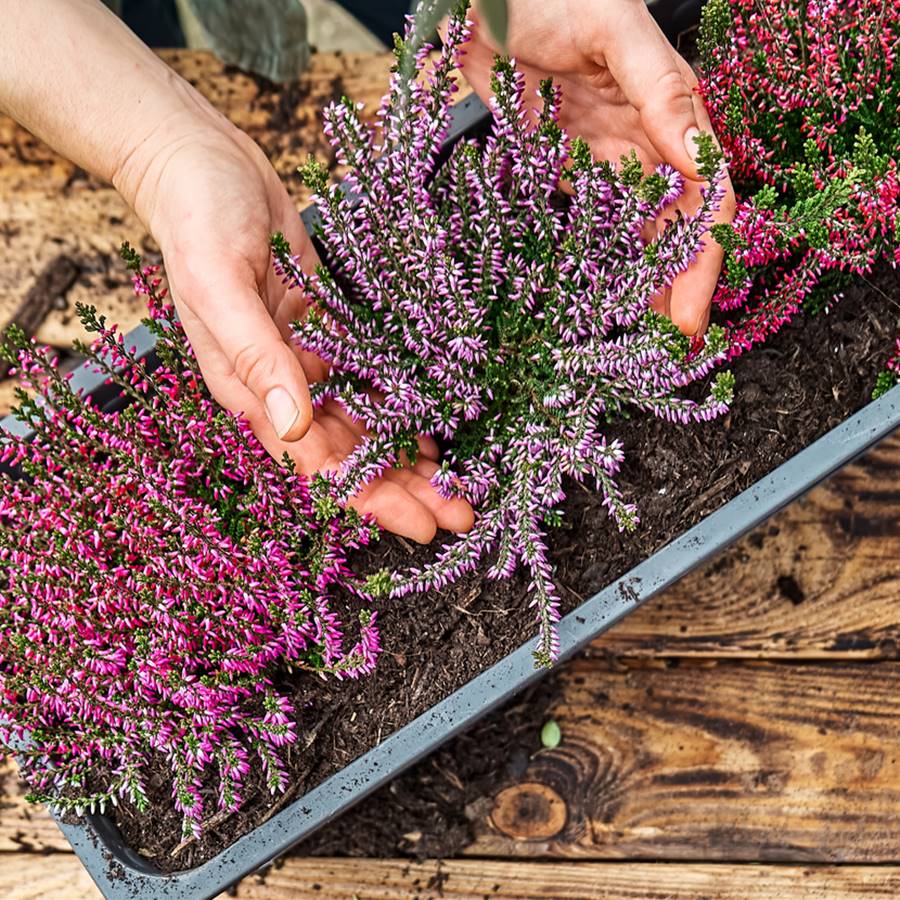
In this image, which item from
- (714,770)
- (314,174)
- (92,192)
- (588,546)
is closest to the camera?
(314,174)

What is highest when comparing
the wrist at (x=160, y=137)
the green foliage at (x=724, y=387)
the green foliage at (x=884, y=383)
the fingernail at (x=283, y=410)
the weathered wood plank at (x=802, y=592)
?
the wrist at (x=160, y=137)

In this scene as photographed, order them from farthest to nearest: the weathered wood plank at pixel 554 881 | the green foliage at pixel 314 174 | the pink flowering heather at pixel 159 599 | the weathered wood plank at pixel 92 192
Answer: the weathered wood plank at pixel 92 192, the weathered wood plank at pixel 554 881, the pink flowering heather at pixel 159 599, the green foliage at pixel 314 174

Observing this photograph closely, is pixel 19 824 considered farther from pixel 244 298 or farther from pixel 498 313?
pixel 498 313

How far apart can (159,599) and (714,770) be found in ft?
3.05

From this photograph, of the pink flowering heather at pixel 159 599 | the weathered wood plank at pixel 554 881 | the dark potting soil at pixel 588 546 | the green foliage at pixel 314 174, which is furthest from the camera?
the weathered wood plank at pixel 554 881

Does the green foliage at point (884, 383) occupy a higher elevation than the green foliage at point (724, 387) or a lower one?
lower

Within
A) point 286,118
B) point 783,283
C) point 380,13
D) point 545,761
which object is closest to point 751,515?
point 783,283

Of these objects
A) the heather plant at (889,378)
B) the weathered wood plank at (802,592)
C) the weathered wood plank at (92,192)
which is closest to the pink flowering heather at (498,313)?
the heather plant at (889,378)

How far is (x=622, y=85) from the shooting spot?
1160mm

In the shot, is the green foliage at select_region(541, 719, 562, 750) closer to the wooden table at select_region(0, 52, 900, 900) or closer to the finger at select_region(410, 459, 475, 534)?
the wooden table at select_region(0, 52, 900, 900)

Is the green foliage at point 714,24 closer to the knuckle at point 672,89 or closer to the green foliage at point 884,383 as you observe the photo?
the knuckle at point 672,89

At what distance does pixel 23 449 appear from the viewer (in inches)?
45.2

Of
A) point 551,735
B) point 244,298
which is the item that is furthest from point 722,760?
point 244,298

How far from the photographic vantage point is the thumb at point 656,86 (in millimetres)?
1105
